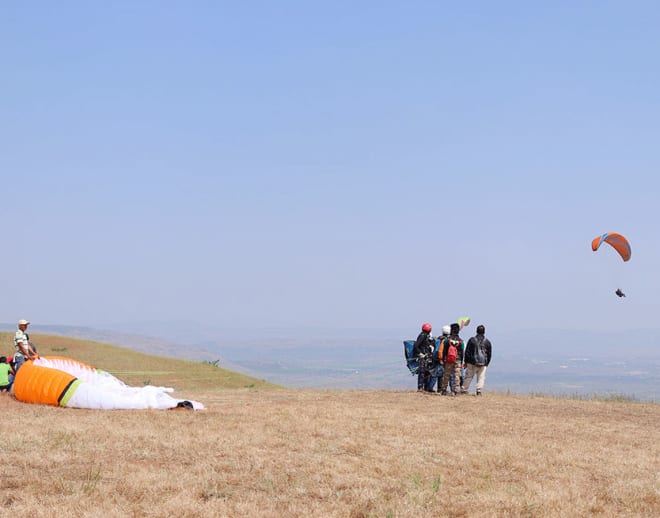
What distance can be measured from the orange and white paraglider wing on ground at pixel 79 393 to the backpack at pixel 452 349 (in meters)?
8.72

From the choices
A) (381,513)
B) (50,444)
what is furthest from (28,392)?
(381,513)

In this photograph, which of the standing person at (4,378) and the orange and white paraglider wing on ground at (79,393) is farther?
the standing person at (4,378)

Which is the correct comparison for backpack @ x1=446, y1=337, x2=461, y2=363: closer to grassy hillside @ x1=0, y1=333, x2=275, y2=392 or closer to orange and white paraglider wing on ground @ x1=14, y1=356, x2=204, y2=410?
orange and white paraglider wing on ground @ x1=14, y1=356, x2=204, y2=410

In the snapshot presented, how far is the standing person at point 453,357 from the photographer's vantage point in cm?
2405

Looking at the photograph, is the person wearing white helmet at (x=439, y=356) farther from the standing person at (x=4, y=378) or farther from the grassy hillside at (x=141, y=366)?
the standing person at (x=4, y=378)

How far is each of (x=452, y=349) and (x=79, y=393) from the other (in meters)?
11.7

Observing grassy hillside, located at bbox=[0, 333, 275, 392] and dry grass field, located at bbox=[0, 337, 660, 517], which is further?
grassy hillside, located at bbox=[0, 333, 275, 392]

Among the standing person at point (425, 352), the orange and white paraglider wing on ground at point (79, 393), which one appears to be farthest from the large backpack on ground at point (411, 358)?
the orange and white paraglider wing on ground at point (79, 393)

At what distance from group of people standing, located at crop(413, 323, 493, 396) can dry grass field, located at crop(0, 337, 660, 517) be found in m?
4.09

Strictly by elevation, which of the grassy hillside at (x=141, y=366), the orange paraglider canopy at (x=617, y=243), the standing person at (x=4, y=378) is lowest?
the grassy hillside at (x=141, y=366)

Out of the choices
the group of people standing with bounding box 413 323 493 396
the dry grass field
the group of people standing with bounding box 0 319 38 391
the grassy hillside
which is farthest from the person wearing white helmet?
the group of people standing with bounding box 0 319 38 391

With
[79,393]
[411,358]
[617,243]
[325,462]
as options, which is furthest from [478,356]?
[325,462]

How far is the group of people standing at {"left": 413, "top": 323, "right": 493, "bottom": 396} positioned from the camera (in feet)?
79.8

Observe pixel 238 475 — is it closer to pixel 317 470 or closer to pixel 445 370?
pixel 317 470
